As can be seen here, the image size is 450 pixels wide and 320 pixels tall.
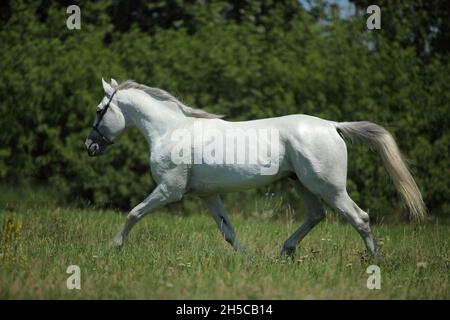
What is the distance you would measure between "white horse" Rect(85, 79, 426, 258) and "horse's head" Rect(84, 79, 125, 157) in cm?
1

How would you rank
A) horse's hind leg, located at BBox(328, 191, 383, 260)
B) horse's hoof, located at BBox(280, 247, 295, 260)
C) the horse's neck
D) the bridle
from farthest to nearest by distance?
the bridle → the horse's neck → horse's hoof, located at BBox(280, 247, 295, 260) → horse's hind leg, located at BBox(328, 191, 383, 260)

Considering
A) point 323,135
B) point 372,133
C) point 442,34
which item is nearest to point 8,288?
point 323,135

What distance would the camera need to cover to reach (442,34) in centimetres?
1152

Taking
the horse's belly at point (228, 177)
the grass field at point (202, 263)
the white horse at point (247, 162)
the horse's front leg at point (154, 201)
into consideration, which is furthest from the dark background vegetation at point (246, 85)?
the horse's front leg at point (154, 201)

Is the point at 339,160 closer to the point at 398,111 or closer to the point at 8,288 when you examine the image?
the point at 8,288

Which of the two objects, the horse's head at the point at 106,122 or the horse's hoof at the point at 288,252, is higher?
the horse's head at the point at 106,122

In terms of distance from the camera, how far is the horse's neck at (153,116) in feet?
20.5

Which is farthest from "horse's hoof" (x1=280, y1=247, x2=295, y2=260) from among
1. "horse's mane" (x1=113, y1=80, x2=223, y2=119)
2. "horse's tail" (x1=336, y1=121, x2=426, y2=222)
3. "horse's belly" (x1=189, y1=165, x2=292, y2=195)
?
"horse's mane" (x1=113, y1=80, x2=223, y2=119)

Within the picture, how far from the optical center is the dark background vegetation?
10.4 meters

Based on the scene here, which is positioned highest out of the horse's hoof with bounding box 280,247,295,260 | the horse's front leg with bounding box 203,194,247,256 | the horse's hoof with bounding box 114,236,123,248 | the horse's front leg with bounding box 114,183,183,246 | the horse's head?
the horse's head

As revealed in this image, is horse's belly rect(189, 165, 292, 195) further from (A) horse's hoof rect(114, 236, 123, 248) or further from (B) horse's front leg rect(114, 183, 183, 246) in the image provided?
(A) horse's hoof rect(114, 236, 123, 248)

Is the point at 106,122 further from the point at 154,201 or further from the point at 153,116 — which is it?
the point at 154,201

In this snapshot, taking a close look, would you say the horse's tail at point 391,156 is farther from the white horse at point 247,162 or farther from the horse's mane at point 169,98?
the horse's mane at point 169,98
